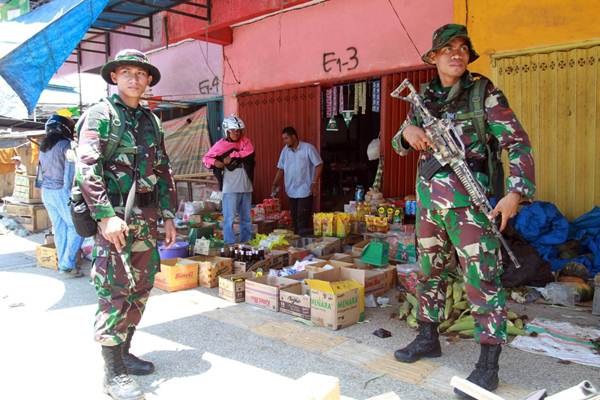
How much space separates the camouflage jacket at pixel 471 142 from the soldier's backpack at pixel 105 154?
188 cm

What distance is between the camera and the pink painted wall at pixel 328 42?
23.7 feet

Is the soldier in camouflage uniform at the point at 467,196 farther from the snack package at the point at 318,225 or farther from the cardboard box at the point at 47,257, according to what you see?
the cardboard box at the point at 47,257

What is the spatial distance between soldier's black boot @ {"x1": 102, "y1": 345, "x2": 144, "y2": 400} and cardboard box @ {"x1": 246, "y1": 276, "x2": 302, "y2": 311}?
73.5 inches

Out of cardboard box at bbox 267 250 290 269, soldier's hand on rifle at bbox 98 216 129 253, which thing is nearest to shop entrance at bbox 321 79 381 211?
cardboard box at bbox 267 250 290 269

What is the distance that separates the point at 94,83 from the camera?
16.0 m

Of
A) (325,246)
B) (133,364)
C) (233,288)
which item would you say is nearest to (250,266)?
(233,288)

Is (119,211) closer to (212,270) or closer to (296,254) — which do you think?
(212,270)

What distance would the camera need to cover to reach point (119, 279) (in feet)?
10.2

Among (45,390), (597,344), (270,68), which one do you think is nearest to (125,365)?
(45,390)

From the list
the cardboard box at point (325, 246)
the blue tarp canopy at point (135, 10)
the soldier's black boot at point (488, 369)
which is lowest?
the soldier's black boot at point (488, 369)

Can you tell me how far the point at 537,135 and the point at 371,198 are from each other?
2.52m

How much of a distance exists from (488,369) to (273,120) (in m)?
7.33

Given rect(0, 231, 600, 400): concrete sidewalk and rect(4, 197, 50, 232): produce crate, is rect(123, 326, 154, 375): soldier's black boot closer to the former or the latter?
rect(0, 231, 600, 400): concrete sidewalk

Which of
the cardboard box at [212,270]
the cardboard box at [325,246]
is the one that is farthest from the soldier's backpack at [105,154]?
the cardboard box at [325,246]
